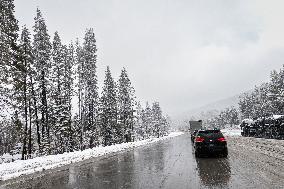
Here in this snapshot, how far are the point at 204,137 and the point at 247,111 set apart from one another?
126 m

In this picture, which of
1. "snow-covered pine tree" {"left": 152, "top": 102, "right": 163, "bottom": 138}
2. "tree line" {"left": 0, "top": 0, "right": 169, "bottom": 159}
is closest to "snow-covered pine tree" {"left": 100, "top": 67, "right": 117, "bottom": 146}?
"tree line" {"left": 0, "top": 0, "right": 169, "bottom": 159}

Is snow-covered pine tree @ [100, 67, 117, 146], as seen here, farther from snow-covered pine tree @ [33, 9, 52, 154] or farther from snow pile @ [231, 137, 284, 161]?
snow pile @ [231, 137, 284, 161]

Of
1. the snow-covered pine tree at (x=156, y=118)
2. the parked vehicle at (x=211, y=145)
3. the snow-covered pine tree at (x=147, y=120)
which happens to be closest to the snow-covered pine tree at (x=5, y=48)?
the parked vehicle at (x=211, y=145)

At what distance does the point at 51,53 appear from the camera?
46781mm

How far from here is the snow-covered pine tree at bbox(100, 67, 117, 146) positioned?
208 ft

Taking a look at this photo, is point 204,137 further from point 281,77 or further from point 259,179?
point 281,77

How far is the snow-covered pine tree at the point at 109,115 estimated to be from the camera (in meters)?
63.4

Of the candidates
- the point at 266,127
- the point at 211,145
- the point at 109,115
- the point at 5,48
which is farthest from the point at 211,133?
the point at 109,115

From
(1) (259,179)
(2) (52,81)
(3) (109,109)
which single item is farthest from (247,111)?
(1) (259,179)

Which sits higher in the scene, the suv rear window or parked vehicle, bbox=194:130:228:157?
the suv rear window

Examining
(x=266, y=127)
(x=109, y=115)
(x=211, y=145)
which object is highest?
(x=109, y=115)

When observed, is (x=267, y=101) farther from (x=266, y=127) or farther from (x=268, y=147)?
(x=268, y=147)

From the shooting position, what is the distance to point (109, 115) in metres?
64.7

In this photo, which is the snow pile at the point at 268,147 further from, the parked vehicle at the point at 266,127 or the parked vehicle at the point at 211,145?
the parked vehicle at the point at 266,127
